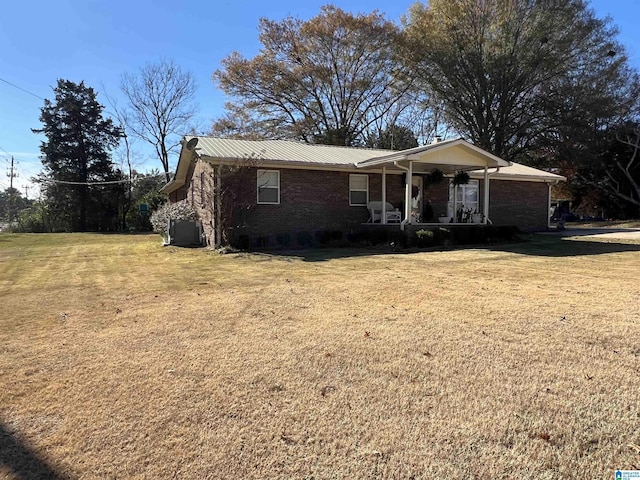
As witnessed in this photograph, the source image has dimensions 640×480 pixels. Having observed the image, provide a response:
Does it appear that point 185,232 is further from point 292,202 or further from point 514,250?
point 514,250

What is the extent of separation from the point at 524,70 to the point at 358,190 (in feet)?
63.1

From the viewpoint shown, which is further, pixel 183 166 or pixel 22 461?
pixel 183 166

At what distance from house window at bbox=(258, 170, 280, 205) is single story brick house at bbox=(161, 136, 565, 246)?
3cm

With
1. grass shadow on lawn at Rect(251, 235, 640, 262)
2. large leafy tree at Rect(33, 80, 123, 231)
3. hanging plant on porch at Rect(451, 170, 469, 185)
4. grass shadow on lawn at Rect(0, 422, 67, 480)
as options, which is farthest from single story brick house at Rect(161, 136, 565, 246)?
large leafy tree at Rect(33, 80, 123, 231)

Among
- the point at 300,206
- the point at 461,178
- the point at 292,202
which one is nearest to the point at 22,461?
the point at 292,202

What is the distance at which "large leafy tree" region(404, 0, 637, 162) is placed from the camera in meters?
28.2

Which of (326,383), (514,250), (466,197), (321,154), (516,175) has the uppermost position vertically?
(321,154)

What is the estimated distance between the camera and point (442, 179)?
17328 millimetres

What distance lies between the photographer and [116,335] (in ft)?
15.3

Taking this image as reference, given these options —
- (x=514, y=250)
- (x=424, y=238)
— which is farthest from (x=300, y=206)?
(x=514, y=250)

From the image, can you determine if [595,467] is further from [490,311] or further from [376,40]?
[376,40]

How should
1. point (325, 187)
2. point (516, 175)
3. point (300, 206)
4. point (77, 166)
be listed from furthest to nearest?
point (77, 166) → point (516, 175) → point (325, 187) → point (300, 206)

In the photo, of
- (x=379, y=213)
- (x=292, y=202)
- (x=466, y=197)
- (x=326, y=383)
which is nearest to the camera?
(x=326, y=383)

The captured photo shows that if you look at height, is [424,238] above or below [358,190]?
below
